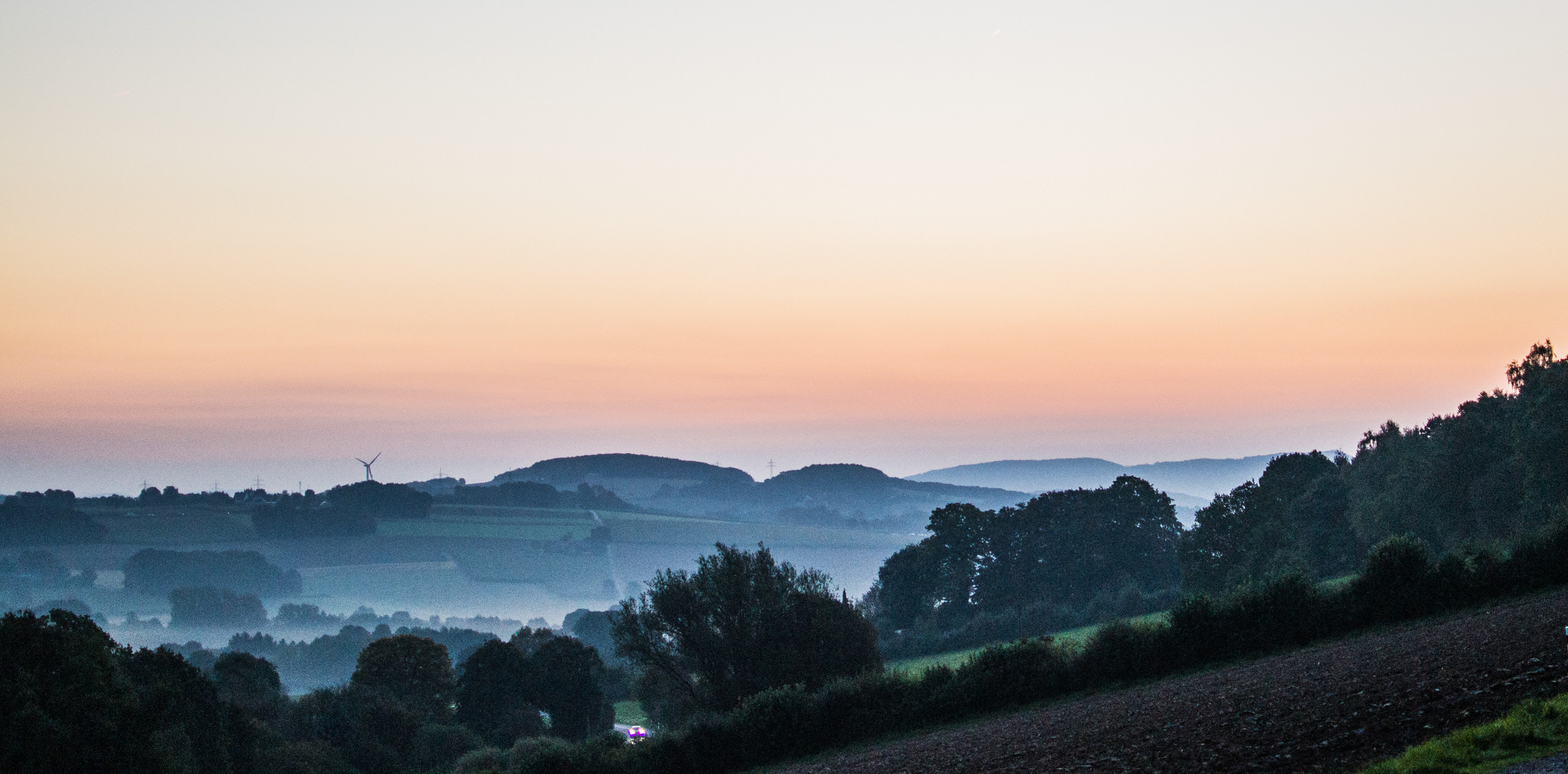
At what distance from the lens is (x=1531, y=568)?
32.6 meters

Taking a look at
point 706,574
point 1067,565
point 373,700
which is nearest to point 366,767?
point 373,700

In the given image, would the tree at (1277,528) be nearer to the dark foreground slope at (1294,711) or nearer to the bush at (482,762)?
the dark foreground slope at (1294,711)

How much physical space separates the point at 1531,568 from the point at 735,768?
24328 mm

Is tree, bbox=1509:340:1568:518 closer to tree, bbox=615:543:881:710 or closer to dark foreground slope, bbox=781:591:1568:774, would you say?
dark foreground slope, bbox=781:591:1568:774

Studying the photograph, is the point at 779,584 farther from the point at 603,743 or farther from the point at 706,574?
the point at 603,743

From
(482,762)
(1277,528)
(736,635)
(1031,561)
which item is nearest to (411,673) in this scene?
(482,762)

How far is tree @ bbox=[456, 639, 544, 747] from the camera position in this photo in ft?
198

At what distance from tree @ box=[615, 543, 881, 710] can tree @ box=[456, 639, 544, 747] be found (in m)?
16.3

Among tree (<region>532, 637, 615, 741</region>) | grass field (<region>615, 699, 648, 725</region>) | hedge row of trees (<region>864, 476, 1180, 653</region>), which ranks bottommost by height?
grass field (<region>615, 699, 648, 725</region>)

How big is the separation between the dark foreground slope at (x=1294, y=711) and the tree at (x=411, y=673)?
42.8 metres

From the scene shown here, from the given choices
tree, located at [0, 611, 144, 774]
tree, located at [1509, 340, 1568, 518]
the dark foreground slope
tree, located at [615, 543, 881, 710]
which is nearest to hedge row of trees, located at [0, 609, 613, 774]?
tree, located at [0, 611, 144, 774]

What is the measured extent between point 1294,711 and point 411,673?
2245 inches

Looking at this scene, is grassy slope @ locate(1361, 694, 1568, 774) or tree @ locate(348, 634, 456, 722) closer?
grassy slope @ locate(1361, 694, 1568, 774)

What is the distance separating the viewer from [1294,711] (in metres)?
19.1
